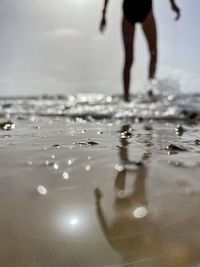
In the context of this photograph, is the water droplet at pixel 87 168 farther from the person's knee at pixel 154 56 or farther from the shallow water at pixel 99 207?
the person's knee at pixel 154 56

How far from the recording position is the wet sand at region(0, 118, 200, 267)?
32.7 inches

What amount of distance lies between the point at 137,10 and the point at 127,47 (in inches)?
19.6

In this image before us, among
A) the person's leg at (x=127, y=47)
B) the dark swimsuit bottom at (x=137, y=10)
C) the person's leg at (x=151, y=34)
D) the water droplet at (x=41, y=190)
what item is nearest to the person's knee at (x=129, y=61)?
the person's leg at (x=127, y=47)

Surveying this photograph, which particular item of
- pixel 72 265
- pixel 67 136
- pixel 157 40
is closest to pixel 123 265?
pixel 72 265

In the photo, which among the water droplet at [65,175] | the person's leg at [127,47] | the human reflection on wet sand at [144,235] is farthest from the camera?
the person's leg at [127,47]

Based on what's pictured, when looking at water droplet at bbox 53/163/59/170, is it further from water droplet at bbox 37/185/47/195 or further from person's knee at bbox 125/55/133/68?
person's knee at bbox 125/55/133/68

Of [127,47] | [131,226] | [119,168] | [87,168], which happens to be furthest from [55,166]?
[127,47]

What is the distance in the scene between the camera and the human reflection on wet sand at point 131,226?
84 cm

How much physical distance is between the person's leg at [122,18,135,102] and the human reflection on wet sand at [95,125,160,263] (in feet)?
14.2

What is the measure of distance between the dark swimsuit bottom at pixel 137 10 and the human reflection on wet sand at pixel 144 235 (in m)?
4.49

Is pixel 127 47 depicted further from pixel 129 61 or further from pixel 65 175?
pixel 65 175

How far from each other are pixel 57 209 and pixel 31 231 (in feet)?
0.49

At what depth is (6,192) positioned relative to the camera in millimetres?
1215

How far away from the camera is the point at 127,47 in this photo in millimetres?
5496
